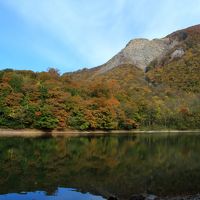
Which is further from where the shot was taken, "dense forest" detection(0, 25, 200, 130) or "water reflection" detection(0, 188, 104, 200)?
"dense forest" detection(0, 25, 200, 130)


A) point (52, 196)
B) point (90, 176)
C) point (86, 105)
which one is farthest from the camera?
point (86, 105)

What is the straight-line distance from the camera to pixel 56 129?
72625mm

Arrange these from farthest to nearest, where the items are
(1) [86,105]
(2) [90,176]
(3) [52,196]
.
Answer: (1) [86,105] < (2) [90,176] < (3) [52,196]

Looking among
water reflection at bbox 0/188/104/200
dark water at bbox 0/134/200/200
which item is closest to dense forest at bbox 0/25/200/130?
dark water at bbox 0/134/200/200

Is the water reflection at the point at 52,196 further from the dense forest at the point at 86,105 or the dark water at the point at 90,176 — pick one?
the dense forest at the point at 86,105

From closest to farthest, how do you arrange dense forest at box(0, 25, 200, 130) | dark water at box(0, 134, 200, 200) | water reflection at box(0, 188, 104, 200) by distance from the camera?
water reflection at box(0, 188, 104, 200) < dark water at box(0, 134, 200, 200) < dense forest at box(0, 25, 200, 130)

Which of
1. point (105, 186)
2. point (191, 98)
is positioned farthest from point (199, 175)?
point (191, 98)

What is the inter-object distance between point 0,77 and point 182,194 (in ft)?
208

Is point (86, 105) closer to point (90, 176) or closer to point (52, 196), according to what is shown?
point (90, 176)

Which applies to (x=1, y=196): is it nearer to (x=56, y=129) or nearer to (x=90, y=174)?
(x=90, y=174)

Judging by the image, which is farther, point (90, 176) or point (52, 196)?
point (90, 176)

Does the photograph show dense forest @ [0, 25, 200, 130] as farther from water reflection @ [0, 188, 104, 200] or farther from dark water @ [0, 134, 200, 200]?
water reflection @ [0, 188, 104, 200]

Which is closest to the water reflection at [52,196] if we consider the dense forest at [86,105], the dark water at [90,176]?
the dark water at [90,176]

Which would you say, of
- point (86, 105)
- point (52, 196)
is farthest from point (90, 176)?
point (86, 105)
